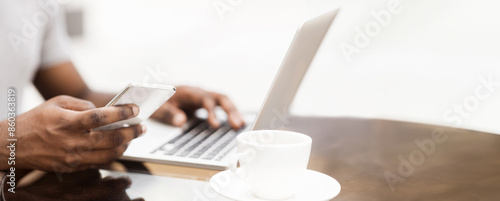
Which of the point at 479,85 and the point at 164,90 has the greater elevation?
the point at 164,90

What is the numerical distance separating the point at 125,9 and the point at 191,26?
3.50 feet

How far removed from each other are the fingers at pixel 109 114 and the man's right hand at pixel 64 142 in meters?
0.03

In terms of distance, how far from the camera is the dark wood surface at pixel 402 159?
0.74 m

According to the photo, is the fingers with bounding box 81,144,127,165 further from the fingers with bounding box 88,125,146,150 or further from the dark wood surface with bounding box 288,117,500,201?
the dark wood surface with bounding box 288,117,500,201

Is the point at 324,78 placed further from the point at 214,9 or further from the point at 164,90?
the point at 164,90

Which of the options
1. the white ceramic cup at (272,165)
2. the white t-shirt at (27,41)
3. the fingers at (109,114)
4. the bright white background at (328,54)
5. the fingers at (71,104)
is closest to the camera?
the white ceramic cup at (272,165)

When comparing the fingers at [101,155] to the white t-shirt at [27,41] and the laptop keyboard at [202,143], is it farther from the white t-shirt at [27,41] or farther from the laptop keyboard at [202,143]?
the white t-shirt at [27,41]

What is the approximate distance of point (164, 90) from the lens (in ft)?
2.26

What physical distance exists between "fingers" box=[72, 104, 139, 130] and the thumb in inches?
14.0

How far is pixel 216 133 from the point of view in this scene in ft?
3.38

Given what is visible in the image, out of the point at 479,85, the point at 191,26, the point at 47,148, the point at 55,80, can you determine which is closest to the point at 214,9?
the point at 191,26

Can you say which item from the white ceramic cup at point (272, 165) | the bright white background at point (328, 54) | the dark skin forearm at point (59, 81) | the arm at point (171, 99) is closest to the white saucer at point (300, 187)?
the white ceramic cup at point (272, 165)

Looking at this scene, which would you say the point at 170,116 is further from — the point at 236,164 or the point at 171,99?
the point at 236,164

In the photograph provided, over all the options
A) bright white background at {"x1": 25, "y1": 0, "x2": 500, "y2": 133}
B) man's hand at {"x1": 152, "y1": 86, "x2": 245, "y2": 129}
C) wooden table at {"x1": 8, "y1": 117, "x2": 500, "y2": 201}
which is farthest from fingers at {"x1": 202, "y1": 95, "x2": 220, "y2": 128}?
bright white background at {"x1": 25, "y1": 0, "x2": 500, "y2": 133}
